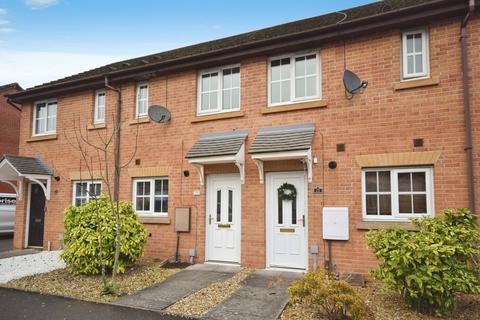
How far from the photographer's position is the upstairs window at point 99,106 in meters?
10.9

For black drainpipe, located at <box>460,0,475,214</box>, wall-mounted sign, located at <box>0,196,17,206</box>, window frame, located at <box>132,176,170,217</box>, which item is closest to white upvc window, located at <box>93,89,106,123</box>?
window frame, located at <box>132,176,170,217</box>

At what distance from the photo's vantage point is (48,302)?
6.24 m

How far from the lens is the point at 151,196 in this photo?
9719 millimetres

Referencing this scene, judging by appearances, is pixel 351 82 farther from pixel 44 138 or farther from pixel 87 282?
pixel 44 138

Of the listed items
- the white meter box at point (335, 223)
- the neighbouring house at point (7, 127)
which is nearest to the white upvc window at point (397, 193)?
the white meter box at point (335, 223)

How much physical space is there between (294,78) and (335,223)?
3411 mm

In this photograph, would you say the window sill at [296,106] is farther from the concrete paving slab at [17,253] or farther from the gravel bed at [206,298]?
the concrete paving slab at [17,253]

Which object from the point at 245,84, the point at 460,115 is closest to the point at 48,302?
the point at 245,84

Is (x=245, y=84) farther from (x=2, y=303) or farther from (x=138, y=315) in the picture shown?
(x=2, y=303)

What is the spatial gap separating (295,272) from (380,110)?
3847mm

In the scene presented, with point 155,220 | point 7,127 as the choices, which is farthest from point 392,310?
point 7,127

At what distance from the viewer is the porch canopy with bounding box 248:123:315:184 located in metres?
7.28

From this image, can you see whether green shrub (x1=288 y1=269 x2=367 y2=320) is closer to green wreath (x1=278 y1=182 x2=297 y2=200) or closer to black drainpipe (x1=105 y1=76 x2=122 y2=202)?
green wreath (x1=278 y1=182 x2=297 y2=200)

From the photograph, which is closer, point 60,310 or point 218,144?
point 60,310
